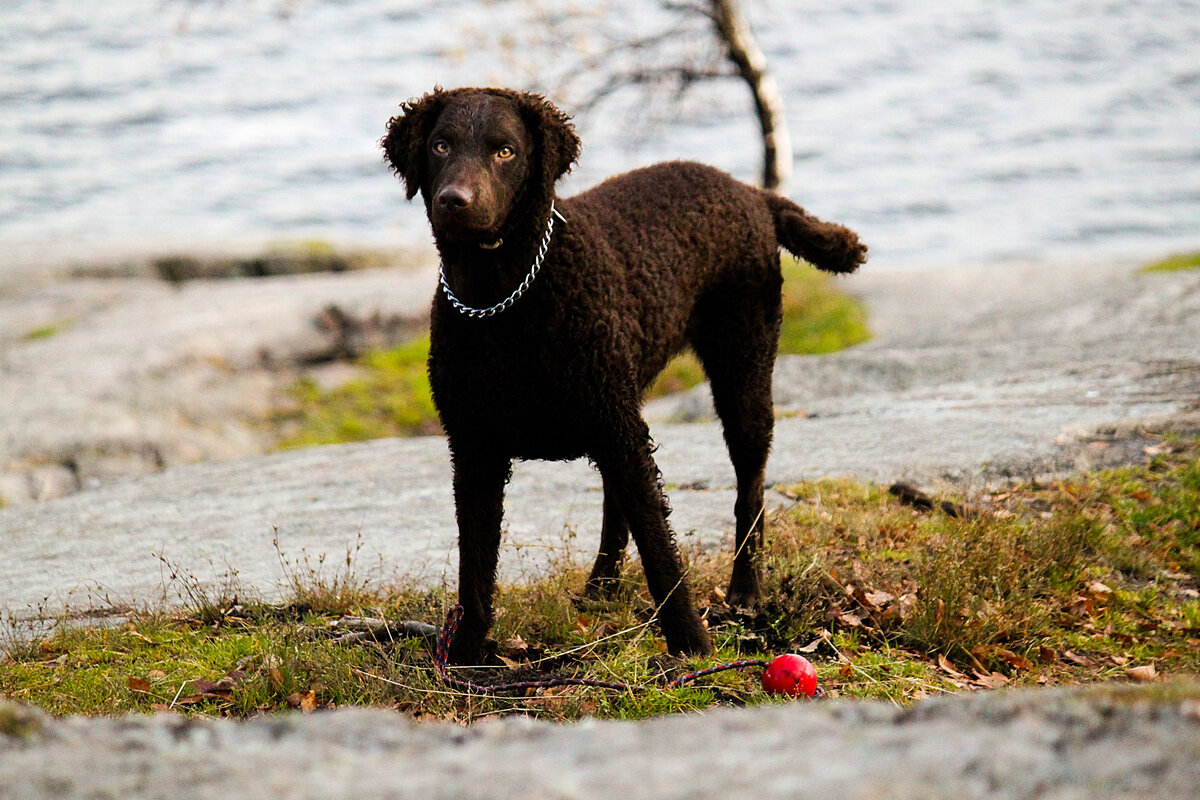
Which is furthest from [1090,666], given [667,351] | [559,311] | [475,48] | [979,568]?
[475,48]

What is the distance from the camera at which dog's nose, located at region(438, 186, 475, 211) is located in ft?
10.1

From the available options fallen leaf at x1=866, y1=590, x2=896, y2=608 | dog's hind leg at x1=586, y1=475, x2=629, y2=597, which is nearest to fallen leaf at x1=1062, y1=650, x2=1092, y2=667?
fallen leaf at x1=866, y1=590, x2=896, y2=608

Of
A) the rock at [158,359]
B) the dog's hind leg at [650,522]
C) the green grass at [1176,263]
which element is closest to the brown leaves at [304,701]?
the dog's hind leg at [650,522]

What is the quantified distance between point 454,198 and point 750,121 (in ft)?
67.2

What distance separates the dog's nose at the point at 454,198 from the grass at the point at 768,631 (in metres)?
1.51

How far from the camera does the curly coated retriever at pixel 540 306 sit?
11.1 feet

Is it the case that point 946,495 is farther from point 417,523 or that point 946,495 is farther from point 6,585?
point 6,585

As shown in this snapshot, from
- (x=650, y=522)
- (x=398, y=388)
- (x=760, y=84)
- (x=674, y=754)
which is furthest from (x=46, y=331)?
(x=674, y=754)

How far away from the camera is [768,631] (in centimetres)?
414

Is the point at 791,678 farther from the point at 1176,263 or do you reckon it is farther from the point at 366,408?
the point at 1176,263

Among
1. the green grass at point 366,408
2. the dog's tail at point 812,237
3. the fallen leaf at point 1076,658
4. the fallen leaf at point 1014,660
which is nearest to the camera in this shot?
the fallen leaf at point 1014,660

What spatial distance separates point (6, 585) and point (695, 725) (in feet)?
14.2

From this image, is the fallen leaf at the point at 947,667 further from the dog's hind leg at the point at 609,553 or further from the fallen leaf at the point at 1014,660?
the dog's hind leg at the point at 609,553

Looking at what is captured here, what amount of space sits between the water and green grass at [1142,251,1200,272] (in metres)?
5.73
